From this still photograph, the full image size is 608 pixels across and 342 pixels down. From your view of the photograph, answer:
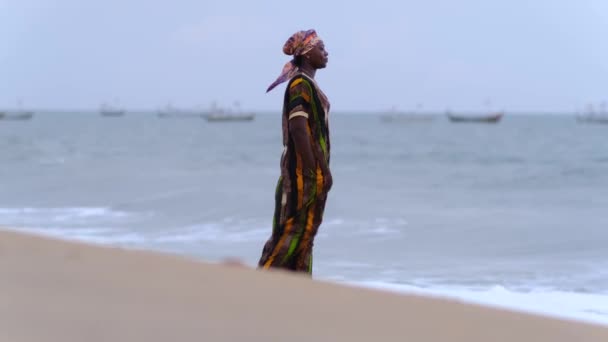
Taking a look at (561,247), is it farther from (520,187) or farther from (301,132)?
(520,187)

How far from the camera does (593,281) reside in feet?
26.4

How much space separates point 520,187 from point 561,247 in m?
11.6

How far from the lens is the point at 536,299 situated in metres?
7.20

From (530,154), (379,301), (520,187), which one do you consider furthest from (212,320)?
(530,154)

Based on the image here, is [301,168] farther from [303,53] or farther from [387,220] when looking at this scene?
[387,220]

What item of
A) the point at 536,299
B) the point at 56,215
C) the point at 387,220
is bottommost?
the point at 536,299

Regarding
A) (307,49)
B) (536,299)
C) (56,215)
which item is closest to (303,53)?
(307,49)

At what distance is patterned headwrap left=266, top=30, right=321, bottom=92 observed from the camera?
3.82m

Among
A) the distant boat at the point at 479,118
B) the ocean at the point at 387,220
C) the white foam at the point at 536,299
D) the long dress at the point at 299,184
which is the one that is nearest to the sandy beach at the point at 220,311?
the ocean at the point at 387,220

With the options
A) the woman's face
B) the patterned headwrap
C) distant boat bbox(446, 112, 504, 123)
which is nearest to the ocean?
the patterned headwrap

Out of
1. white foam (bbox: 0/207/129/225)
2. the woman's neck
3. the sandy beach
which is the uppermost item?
white foam (bbox: 0/207/129/225)

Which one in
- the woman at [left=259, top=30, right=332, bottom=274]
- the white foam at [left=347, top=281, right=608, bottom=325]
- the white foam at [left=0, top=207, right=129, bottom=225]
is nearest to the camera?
the woman at [left=259, top=30, right=332, bottom=274]

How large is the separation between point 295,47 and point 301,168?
1.65 feet

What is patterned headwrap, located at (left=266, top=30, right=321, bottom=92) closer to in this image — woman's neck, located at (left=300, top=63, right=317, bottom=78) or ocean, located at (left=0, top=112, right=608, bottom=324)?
woman's neck, located at (left=300, top=63, right=317, bottom=78)
